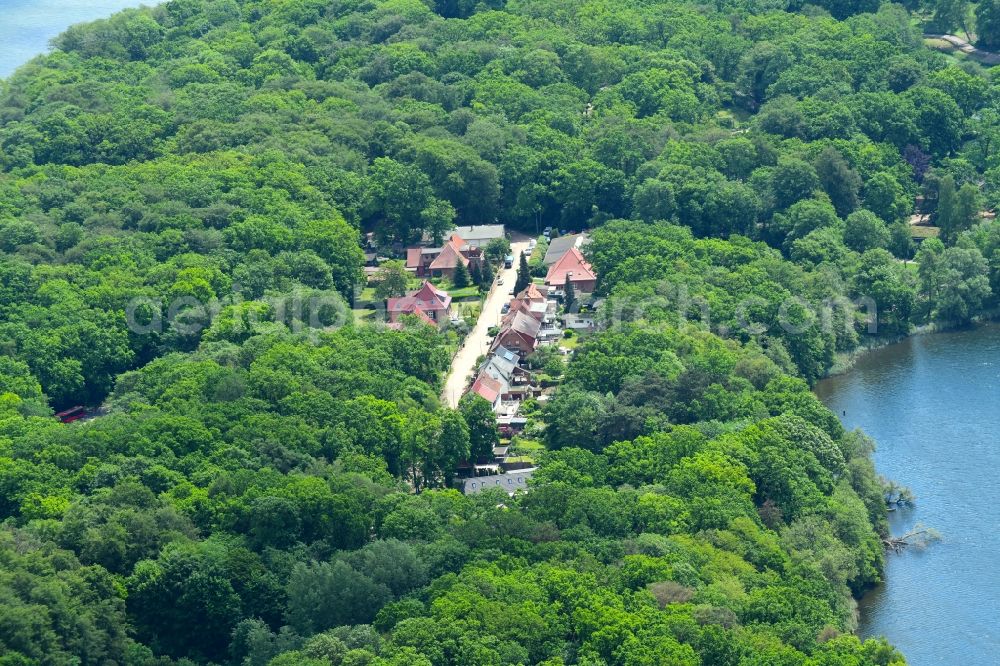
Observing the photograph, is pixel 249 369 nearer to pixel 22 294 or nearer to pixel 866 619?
pixel 22 294

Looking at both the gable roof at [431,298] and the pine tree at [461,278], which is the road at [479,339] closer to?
the pine tree at [461,278]

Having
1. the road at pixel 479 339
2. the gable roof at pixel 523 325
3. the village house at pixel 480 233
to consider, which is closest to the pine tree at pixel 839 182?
the road at pixel 479 339

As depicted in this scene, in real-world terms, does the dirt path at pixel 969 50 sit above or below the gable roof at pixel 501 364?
above

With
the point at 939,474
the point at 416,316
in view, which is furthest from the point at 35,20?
the point at 939,474

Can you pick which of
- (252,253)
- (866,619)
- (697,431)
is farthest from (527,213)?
(866,619)

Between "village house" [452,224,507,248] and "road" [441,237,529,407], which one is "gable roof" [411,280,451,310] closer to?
"road" [441,237,529,407]

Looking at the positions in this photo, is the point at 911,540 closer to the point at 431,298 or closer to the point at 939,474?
the point at 939,474
